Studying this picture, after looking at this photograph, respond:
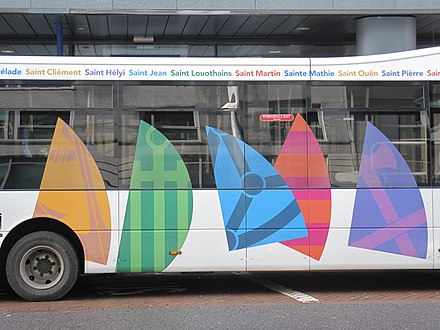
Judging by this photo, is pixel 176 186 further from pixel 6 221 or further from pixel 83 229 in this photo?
pixel 6 221

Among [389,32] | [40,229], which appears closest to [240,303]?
[40,229]

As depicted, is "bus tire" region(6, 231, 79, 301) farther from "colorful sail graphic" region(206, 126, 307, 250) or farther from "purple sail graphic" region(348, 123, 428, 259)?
"purple sail graphic" region(348, 123, 428, 259)

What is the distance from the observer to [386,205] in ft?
29.4

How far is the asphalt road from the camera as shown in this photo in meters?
7.33

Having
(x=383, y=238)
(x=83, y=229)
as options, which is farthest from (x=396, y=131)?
(x=83, y=229)

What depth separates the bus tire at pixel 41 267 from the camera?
855 centimetres

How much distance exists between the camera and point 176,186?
877 centimetres

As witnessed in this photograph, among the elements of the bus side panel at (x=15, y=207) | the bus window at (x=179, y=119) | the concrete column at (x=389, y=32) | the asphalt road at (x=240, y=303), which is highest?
the concrete column at (x=389, y=32)

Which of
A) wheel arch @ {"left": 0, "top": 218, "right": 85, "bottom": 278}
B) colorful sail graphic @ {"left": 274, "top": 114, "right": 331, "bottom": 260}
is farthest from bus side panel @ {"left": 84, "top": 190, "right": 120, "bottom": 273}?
colorful sail graphic @ {"left": 274, "top": 114, "right": 331, "bottom": 260}

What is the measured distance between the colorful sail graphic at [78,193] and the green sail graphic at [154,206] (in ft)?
0.92

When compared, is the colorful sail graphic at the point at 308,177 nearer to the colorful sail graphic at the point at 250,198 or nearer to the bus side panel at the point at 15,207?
the colorful sail graphic at the point at 250,198

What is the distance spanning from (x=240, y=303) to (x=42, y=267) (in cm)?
256

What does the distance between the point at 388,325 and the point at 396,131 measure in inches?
114

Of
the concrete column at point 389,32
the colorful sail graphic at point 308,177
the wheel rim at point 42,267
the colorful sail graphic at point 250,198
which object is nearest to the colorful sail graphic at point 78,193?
the wheel rim at point 42,267
